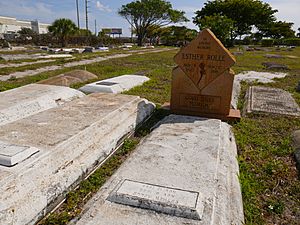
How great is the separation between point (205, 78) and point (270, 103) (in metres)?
2.20

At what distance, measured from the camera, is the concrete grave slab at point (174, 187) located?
1.86m

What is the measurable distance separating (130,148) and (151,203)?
1713 millimetres

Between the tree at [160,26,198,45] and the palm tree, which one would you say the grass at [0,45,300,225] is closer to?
the palm tree

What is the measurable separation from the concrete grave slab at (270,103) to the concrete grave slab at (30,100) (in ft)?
12.2

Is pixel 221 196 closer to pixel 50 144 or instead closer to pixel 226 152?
pixel 226 152

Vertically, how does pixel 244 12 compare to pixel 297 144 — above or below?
above

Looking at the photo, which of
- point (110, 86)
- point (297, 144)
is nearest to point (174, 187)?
point (297, 144)

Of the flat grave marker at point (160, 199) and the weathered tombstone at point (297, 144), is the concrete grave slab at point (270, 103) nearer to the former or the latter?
the weathered tombstone at point (297, 144)

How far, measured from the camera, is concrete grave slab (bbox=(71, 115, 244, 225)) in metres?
1.86

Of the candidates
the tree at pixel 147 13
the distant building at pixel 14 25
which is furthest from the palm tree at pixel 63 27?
the distant building at pixel 14 25

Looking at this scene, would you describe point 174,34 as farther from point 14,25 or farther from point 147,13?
point 14,25

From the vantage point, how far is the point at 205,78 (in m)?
4.56

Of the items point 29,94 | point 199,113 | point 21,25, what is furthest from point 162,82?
point 21,25

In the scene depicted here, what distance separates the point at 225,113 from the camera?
4.64 m
